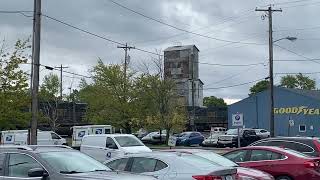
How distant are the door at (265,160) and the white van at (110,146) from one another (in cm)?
991

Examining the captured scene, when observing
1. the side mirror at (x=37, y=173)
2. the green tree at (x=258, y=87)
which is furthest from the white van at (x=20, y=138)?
the green tree at (x=258, y=87)

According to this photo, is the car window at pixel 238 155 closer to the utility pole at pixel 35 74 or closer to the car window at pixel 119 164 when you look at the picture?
the car window at pixel 119 164

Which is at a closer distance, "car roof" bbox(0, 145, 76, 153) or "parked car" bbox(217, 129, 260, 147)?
"car roof" bbox(0, 145, 76, 153)

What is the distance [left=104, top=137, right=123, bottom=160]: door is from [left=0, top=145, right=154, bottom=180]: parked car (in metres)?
15.0

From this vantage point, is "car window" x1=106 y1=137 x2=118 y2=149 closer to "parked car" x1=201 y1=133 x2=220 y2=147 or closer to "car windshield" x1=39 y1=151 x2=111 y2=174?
"car windshield" x1=39 y1=151 x2=111 y2=174

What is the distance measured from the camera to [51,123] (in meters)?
76.4

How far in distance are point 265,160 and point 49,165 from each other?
320 inches

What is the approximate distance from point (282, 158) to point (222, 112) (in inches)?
3088

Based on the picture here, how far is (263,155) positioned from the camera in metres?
16.3

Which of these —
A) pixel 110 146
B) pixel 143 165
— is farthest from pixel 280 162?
pixel 110 146

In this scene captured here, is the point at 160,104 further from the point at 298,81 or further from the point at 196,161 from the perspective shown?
the point at 298,81

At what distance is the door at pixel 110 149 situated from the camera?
1013 inches

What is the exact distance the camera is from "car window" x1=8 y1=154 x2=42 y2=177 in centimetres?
992

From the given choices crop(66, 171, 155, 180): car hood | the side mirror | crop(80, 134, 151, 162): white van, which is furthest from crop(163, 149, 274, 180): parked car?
crop(80, 134, 151, 162): white van
